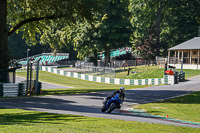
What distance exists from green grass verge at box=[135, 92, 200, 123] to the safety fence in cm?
968

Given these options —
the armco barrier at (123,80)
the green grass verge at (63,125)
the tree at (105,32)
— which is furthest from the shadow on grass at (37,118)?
the tree at (105,32)

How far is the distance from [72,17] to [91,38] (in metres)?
35.6

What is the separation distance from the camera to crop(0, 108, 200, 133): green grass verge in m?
10.7

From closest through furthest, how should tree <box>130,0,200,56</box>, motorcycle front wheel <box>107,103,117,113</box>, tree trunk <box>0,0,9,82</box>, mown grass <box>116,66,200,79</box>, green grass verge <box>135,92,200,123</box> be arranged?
motorcycle front wheel <box>107,103,117,113</box>
green grass verge <box>135,92,200,123</box>
tree trunk <box>0,0,9,82</box>
mown grass <box>116,66,200,79</box>
tree <box>130,0,200,56</box>

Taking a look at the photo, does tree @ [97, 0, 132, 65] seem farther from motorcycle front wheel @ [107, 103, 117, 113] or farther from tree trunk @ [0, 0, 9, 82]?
motorcycle front wheel @ [107, 103, 117, 113]

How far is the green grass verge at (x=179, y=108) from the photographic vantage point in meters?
17.9

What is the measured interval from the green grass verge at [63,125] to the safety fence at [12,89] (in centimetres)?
892

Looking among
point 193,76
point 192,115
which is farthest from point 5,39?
point 193,76

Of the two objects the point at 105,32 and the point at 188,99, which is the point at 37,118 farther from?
the point at 105,32

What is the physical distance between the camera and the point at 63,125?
1184 cm

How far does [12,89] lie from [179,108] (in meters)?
12.7

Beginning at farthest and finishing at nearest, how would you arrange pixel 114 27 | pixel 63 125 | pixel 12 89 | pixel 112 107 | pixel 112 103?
pixel 114 27
pixel 12 89
pixel 112 103
pixel 112 107
pixel 63 125

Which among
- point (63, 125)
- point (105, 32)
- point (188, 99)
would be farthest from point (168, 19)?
point (63, 125)

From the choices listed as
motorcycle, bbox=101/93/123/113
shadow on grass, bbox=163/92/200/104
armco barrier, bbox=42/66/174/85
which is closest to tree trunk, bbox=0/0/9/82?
motorcycle, bbox=101/93/123/113
